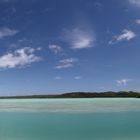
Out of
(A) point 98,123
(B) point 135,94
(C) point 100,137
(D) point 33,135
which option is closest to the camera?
(C) point 100,137

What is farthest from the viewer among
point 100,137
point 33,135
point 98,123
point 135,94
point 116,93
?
point 116,93

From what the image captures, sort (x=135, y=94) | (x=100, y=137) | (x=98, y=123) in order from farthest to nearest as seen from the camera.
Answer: (x=135, y=94), (x=98, y=123), (x=100, y=137)

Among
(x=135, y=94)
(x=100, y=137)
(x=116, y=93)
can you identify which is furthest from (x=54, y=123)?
(x=116, y=93)

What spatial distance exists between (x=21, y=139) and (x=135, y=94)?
5467cm

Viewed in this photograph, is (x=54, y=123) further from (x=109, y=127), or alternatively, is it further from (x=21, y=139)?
(x=21, y=139)

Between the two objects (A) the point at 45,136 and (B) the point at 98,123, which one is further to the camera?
(B) the point at 98,123

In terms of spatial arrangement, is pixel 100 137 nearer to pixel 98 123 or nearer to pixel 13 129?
pixel 98 123

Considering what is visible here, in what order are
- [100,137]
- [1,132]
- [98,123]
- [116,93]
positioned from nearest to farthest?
[100,137]
[1,132]
[98,123]
[116,93]

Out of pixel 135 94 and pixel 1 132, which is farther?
pixel 135 94

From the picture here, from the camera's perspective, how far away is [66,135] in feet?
31.3

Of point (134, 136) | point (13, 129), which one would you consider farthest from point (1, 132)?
point (134, 136)

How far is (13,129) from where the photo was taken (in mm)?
11258

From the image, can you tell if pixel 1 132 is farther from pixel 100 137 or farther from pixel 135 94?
pixel 135 94

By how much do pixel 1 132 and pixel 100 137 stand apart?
12.4 feet
